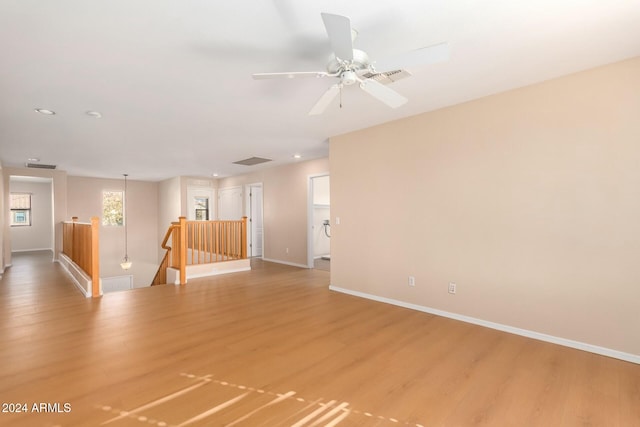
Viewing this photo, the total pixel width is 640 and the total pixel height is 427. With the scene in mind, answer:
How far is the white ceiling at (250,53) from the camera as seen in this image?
1.90 meters

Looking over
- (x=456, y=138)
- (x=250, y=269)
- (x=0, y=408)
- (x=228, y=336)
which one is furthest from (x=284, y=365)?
(x=250, y=269)

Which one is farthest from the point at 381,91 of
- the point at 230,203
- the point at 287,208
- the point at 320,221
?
the point at 230,203

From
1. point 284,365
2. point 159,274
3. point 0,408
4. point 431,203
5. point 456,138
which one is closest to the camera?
point 0,408

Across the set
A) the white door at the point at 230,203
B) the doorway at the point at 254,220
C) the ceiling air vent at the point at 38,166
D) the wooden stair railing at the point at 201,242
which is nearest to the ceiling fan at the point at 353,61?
the wooden stair railing at the point at 201,242

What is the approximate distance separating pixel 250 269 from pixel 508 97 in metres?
5.51

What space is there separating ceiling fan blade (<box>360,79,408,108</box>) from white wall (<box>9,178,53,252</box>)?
11.4 metres

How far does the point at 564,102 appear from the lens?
9.39 ft

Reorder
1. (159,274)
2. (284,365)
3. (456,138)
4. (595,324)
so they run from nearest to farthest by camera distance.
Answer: (284,365) → (595,324) → (456,138) → (159,274)

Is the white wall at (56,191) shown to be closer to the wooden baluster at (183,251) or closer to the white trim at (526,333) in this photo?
the wooden baluster at (183,251)

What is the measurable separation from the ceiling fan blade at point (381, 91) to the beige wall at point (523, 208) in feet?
4.94

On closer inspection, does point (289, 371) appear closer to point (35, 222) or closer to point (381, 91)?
point (381, 91)

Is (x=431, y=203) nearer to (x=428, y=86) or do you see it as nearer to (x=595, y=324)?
(x=428, y=86)

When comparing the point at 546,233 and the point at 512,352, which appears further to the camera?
the point at 546,233

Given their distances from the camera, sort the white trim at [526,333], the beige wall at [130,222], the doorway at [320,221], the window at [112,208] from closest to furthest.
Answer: the white trim at [526,333] < the doorway at [320,221] < the beige wall at [130,222] < the window at [112,208]
